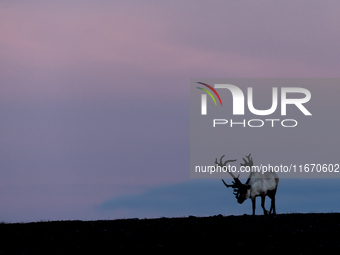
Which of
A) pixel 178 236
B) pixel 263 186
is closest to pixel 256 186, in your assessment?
pixel 263 186

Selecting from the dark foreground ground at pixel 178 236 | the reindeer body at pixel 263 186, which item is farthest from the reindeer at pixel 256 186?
the dark foreground ground at pixel 178 236

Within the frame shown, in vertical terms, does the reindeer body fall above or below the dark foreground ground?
above

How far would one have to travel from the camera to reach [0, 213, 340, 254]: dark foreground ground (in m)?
18.4

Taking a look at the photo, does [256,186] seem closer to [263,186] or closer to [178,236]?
[263,186]

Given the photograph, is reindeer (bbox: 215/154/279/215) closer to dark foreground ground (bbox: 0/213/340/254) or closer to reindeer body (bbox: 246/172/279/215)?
Result: reindeer body (bbox: 246/172/279/215)

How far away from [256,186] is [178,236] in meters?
16.8

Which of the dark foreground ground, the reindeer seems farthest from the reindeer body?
the dark foreground ground

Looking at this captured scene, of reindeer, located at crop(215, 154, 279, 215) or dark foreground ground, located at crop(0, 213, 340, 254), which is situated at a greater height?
reindeer, located at crop(215, 154, 279, 215)

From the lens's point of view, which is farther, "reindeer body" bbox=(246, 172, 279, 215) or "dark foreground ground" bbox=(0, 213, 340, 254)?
"reindeer body" bbox=(246, 172, 279, 215)

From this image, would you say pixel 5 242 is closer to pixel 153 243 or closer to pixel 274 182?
pixel 153 243

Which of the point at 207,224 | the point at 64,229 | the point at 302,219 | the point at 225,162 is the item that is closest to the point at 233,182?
the point at 225,162

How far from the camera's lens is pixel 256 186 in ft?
120

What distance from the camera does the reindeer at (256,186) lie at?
3622cm

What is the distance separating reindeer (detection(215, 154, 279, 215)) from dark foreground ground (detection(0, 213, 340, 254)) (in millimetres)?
10058
